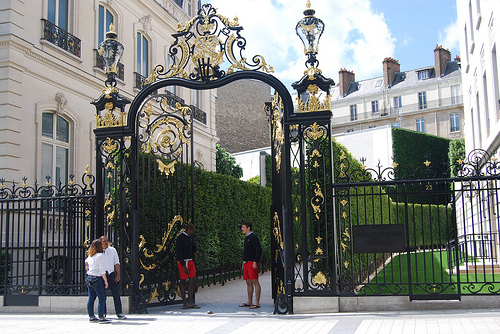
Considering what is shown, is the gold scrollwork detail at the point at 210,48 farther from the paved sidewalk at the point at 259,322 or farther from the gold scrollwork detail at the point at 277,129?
the paved sidewalk at the point at 259,322

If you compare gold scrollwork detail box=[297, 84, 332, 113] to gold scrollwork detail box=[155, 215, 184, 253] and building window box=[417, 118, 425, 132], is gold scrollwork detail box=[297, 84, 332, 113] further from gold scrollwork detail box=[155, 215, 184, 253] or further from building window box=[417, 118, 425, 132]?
building window box=[417, 118, 425, 132]

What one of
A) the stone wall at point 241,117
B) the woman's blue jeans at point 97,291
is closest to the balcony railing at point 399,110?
the stone wall at point 241,117

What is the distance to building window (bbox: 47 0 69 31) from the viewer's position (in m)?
15.0

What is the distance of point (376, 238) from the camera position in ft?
28.6

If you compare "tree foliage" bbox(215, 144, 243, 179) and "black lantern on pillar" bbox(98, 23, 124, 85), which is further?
"tree foliage" bbox(215, 144, 243, 179)

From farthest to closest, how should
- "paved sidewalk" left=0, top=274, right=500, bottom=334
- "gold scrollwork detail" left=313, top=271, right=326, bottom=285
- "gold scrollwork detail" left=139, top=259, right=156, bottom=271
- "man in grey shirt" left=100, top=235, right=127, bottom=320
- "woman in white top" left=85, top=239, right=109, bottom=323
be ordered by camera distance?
"gold scrollwork detail" left=139, top=259, right=156, bottom=271 < "man in grey shirt" left=100, top=235, right=127, bottom=320 < "gold scrollwork detail" left=313, top=271, right=326, bottom=285 < "woman in white top" left=85, top=239, right=109, bottom=323 < "paved sidewalk" left=0, top=274, right=500, bottom=334

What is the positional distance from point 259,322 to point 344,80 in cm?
5503

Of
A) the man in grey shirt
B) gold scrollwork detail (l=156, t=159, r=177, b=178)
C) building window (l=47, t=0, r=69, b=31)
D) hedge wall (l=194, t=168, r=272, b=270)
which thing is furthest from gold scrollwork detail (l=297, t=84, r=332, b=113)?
building window (l=47, t=0, r=69, b=31)

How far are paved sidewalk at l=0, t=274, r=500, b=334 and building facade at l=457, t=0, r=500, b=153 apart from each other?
6925mm

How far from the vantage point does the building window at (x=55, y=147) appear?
47.4ft

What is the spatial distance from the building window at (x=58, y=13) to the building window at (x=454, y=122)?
Answer: 4419 cm

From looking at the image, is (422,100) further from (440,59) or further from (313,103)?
(313,103)

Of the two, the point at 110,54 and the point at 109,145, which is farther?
the point at 110,54

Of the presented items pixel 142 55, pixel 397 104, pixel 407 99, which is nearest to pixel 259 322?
pixel 142 55
